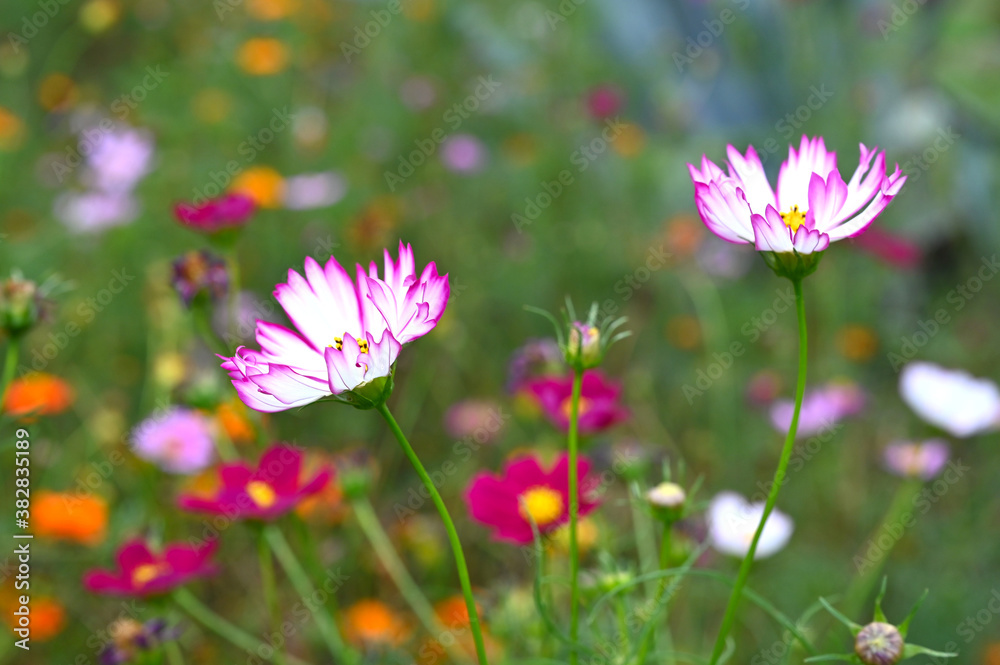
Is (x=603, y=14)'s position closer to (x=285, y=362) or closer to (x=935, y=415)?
(x=935, y=415)

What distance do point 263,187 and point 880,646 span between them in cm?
134

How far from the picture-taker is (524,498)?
0.62 meters

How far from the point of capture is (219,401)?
0.82 m

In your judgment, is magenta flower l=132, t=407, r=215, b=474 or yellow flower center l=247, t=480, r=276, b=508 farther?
magenta flower l=132, t=407, r=215, b=474

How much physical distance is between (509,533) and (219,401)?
356 mm

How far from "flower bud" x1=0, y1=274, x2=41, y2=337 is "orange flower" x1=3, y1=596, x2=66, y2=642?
19.2 inches

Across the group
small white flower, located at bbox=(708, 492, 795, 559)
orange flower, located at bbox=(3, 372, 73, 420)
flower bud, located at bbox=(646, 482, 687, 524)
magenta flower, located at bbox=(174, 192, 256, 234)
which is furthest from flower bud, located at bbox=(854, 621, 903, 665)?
orange flower, located at bbox=(3, 372, 73, 420)

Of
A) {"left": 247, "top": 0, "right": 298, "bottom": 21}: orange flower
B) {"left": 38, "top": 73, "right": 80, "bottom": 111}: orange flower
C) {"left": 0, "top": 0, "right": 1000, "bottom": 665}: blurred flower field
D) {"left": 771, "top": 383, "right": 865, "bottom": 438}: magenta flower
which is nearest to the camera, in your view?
{"left": 0, "top": 0, "right": 1000, "bottom": 665}: blurred flower field

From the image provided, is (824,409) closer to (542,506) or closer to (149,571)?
(542,506)

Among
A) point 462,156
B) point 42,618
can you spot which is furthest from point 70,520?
point 462,156

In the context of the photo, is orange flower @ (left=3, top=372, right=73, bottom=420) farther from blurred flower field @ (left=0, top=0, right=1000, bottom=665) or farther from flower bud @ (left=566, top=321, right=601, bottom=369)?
flower bud @ (left=566, top=321, right=601, bottom=369)

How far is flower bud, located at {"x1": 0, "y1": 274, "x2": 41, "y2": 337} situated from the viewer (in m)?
0.61

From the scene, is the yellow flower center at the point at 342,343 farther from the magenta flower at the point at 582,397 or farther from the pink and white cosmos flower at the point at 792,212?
the magenta flower at the point at 582,397

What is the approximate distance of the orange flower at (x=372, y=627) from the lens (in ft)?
3.09
